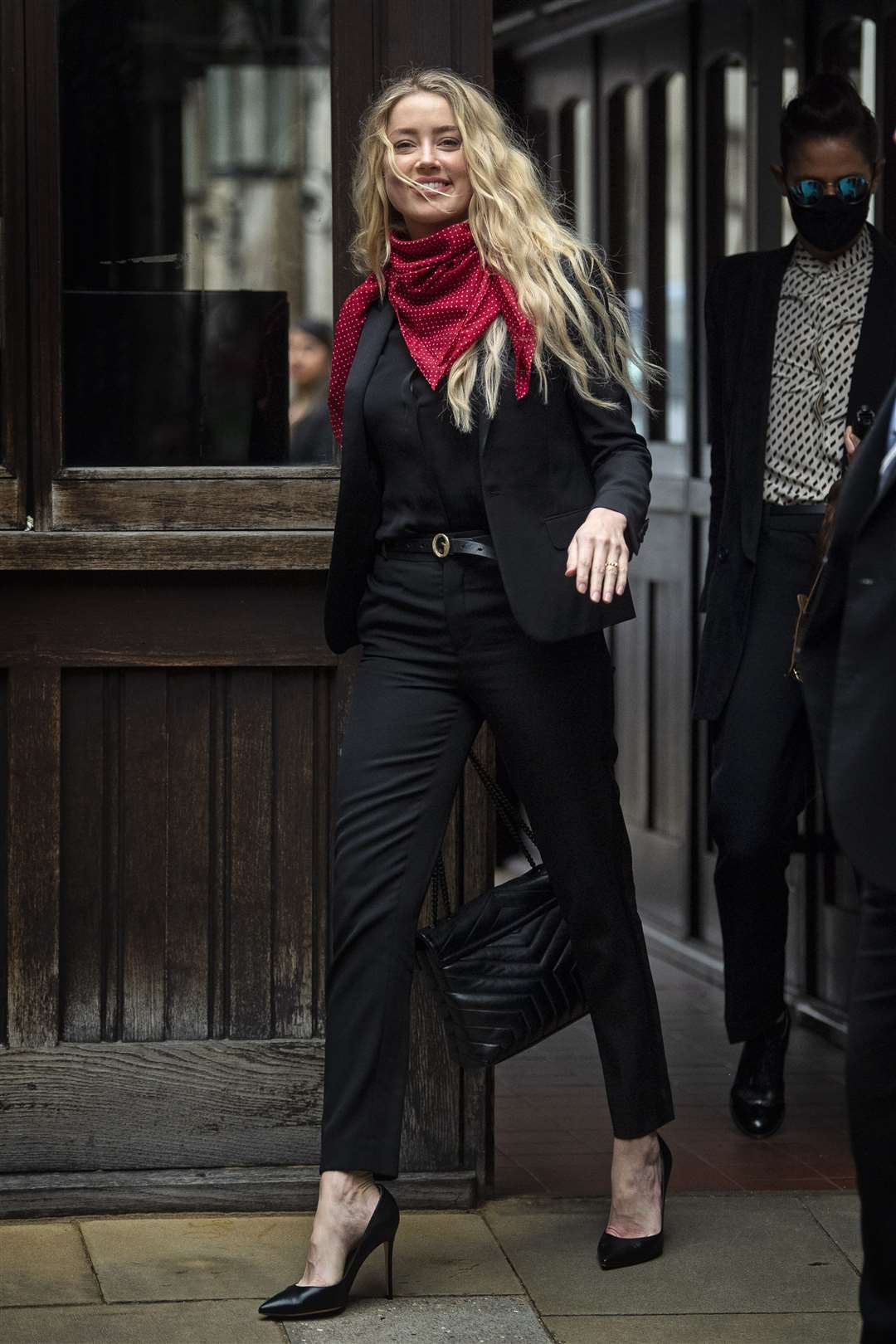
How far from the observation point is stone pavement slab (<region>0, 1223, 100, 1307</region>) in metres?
3.59

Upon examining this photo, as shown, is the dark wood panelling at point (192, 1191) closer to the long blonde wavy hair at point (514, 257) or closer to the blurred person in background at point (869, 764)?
the blurred person in background at point (869, 764)

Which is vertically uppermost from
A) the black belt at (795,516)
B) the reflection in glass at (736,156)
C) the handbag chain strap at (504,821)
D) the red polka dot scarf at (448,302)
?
the reflection in glass at (736,156)

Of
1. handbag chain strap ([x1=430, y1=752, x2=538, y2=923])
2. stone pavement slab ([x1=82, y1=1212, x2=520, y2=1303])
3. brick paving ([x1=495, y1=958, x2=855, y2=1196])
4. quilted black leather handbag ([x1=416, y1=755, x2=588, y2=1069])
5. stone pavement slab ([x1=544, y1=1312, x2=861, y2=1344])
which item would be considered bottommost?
brick paving ([x1=495, y1=958, x2=855, y2=1196])

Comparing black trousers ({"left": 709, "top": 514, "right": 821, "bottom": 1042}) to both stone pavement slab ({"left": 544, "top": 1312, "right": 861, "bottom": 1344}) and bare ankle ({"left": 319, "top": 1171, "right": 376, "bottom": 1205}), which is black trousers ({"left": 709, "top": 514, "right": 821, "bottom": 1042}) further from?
bare ankle ({"left": 319, "top": 1171, "right": 376, "bottom": 1205})

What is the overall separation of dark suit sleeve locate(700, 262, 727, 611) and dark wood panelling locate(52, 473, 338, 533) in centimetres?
99

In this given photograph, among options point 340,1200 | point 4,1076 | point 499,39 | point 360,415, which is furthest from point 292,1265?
point 499,39

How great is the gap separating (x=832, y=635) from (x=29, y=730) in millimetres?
1711

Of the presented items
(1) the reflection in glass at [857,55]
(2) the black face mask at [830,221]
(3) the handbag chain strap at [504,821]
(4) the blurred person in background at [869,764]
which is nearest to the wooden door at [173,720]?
(3) the handbag chain strap at [504,821]

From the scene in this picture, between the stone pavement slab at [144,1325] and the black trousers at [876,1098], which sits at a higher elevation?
the black trousers at [876,1098]

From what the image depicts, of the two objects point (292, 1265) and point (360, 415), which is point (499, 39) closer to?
point (360, 415)

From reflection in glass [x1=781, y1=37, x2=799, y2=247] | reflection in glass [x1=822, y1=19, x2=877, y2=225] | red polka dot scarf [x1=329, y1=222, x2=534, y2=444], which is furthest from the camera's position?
reflection in glass [x1=781, y1=37, x2=799, y2=247]

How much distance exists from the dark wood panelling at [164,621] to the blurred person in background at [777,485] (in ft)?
3.21

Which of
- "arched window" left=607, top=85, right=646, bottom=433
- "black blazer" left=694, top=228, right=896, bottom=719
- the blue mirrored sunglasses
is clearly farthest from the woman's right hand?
"arched window" left=607, top=85, right=646, bottom=433

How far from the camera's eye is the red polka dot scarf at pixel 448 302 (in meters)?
3.54
